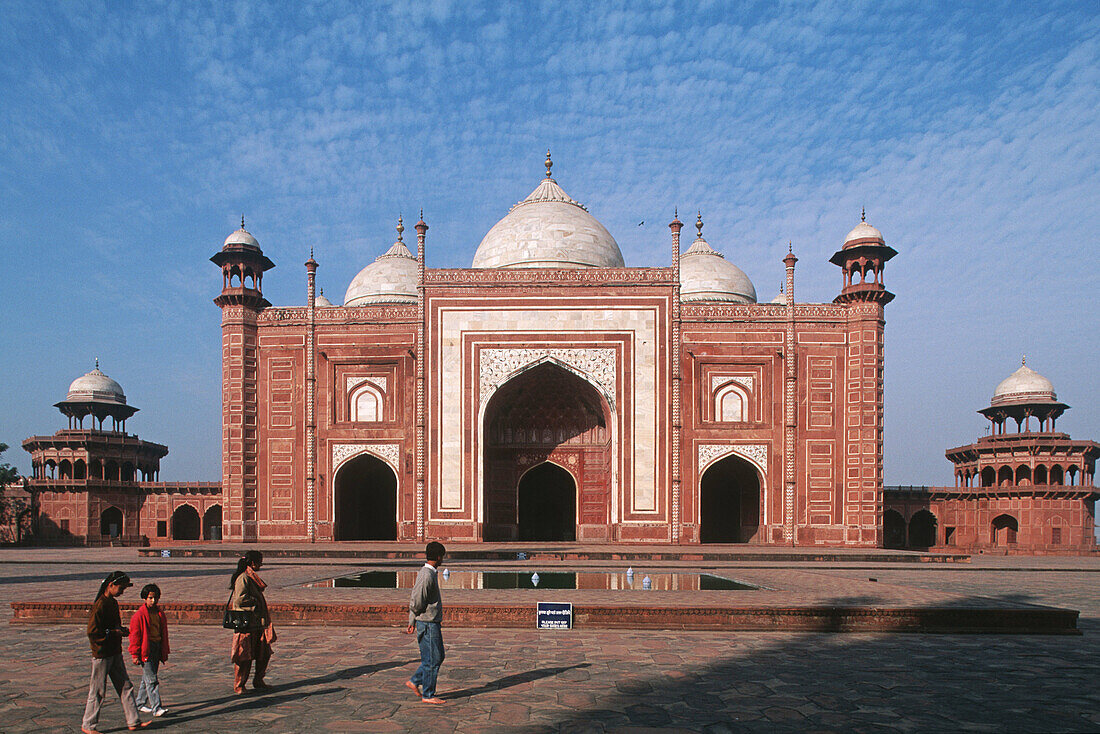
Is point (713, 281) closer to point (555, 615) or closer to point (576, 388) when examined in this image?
point (576, 388)

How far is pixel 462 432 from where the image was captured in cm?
2294

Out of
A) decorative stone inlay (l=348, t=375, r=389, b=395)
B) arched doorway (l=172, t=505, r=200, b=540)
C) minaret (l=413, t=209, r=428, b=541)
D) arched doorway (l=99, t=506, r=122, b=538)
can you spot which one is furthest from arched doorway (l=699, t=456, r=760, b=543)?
arched doorway (l=99, t=506, r=122, b=538)

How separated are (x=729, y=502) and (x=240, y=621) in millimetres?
22818

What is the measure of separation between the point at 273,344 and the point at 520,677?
798 inches

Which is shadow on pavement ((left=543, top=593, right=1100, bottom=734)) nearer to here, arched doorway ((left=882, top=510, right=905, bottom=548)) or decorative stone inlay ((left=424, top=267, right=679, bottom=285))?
decorative stone inlay ((left=424, top=267, right=679, bottom=285))

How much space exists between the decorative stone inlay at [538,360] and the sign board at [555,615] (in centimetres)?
1510

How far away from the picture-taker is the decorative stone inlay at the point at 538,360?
2306cm

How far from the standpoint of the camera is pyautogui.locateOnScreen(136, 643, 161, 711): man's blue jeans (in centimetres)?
480

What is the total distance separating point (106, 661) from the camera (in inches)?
184

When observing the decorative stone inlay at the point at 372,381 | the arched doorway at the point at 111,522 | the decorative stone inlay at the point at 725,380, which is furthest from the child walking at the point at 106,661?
the arched doorway at the point at 111,522

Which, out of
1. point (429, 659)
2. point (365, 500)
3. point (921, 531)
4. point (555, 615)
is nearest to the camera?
point (429, 659)

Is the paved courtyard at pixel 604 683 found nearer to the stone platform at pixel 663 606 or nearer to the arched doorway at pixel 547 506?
the stone platform at pixel 663 606

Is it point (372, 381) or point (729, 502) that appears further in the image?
point (729, 502)

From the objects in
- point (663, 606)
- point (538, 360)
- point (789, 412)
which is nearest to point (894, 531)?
point (789, 412)
